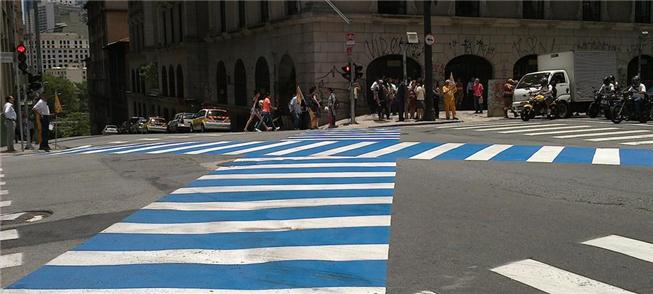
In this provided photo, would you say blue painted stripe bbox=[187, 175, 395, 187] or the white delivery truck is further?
the white delivery truck

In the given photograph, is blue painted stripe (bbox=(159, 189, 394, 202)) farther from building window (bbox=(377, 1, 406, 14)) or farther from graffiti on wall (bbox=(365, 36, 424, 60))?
building window (bbox=(377, 1, 406, 14))

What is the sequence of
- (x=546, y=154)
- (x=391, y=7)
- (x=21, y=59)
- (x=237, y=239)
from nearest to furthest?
(x=237, y=239), (x=546, y=154), (x=21, y=59), (x=391, y=7)

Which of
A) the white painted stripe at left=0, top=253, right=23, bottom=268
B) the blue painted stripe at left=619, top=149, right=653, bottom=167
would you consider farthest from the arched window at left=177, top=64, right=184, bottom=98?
the white painted stripe at left=0, top=253, right=23, bottom=268

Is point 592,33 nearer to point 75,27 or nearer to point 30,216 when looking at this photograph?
point 30,216

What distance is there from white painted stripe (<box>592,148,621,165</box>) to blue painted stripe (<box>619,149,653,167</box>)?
0.33 feet

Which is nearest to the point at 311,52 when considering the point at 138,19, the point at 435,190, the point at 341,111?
the point at 341,111

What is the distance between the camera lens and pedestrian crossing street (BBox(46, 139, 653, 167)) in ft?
42.5

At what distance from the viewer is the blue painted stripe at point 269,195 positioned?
356 inches

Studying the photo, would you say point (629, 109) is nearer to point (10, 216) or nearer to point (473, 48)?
point (473, 48)

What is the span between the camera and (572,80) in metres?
26.5

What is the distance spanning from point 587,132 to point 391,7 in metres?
16.7

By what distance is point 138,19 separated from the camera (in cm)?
7144

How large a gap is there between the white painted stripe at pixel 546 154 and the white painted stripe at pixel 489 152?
841 millimetres

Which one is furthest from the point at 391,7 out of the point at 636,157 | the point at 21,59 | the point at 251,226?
the point at 251,226
